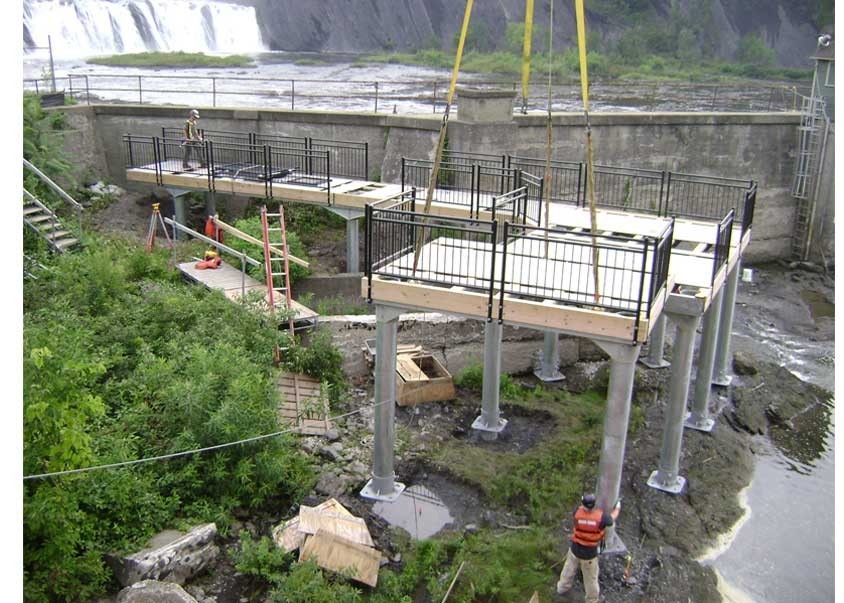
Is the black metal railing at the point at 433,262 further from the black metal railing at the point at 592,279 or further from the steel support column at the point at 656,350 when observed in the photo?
the steel support column at the point at 656,350

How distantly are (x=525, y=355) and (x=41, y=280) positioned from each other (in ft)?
28.1

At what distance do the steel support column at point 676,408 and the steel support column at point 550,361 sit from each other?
10.9 ft

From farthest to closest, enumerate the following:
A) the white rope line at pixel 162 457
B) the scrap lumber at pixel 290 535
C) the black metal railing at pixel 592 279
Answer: the scrap lumber at pixel 290 535 < the black metal railing at pixel 592 279 < the white rope line at pixel 162 457

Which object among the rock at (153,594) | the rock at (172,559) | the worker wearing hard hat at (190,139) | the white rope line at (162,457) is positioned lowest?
the rock at (172,559)

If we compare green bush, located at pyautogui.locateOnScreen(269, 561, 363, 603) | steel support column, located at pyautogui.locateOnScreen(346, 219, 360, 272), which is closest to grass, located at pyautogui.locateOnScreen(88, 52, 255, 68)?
steel support column, located at pyautogui.locateOnScreen(346, 219, 360, 272)

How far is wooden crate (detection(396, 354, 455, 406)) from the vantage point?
1388 centimetres

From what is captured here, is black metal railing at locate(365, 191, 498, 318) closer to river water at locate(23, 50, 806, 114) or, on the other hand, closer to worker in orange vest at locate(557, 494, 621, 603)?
worker in orange vest at locate(557, 494, 621, 603)

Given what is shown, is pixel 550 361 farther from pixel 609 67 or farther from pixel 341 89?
pixel 609 67

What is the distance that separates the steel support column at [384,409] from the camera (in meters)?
10.7

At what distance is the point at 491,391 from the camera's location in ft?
43.9

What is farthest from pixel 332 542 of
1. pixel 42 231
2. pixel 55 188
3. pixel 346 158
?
pixel 346 158

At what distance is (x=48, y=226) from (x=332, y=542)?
10538 millimetres

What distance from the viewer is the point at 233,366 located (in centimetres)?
1091

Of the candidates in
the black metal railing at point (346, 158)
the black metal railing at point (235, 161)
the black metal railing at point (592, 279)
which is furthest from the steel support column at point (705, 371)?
the black metal railing at point (346, 158)
